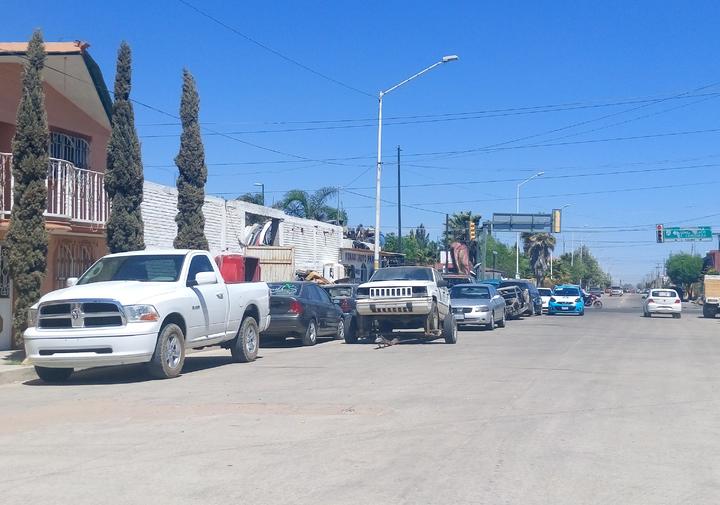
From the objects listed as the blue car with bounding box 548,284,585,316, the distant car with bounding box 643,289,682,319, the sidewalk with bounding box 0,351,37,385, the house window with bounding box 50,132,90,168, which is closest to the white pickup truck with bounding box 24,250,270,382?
the sidewalk with bounding box 0,351,37,385

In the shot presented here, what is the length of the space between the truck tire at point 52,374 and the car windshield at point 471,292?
1742cm

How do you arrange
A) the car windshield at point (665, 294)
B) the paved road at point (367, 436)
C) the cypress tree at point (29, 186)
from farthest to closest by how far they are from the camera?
the car windshield at point (665, 294) < the cypress tree at point (29, 186) < the paved road at point (367, 436)

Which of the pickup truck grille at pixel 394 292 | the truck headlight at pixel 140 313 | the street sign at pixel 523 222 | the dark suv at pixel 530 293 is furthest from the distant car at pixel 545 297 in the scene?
the truck headlight at pixel 140 313

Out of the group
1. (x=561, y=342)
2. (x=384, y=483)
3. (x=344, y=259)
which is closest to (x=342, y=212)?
(x=344, y=259)

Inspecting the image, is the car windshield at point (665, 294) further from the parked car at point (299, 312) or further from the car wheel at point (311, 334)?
the car wheel at point (311, 334)

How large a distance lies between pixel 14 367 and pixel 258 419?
21.8 ft

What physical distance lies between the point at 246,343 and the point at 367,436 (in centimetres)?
795

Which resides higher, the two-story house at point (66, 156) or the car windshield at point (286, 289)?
the two-story house at point (66, 156)

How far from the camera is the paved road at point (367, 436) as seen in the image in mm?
6738

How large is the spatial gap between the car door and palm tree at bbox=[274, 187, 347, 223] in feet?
139

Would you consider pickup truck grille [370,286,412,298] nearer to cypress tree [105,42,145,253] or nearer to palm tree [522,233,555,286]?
cypress tree [105,42,145,253]

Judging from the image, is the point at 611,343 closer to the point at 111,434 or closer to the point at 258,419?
the point at 258,419

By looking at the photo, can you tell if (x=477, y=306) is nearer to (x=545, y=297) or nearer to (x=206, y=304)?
(x=206, y=304)

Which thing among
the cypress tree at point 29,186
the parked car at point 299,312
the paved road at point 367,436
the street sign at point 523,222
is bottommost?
the paved road at point 367,436
